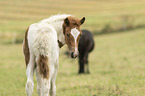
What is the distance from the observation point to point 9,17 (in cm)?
5838

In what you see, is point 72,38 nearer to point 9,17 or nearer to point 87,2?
point 9,17

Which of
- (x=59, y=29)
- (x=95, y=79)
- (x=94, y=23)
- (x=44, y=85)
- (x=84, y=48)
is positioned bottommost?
(x=95, y=79)

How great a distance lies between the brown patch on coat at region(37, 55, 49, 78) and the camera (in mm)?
5293

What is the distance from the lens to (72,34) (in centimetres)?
588

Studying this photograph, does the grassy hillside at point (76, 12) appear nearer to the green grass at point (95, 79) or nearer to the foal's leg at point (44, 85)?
the green grass at point (95, 79)

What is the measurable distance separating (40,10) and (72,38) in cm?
5933

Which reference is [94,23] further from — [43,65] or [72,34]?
[43,65]

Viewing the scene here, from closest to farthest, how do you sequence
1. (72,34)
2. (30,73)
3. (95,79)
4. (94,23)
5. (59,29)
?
(30,73), (72,34), (59,29), (95,79), (94,23)

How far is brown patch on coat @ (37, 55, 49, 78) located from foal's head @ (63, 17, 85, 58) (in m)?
0.72

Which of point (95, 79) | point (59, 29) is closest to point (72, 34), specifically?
point (59, 29)

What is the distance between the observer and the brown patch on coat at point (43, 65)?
5.29 meters

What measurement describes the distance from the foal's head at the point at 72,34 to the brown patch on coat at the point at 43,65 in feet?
2.36

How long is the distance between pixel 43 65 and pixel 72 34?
1.05 meters

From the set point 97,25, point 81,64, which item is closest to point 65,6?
point 97,25
